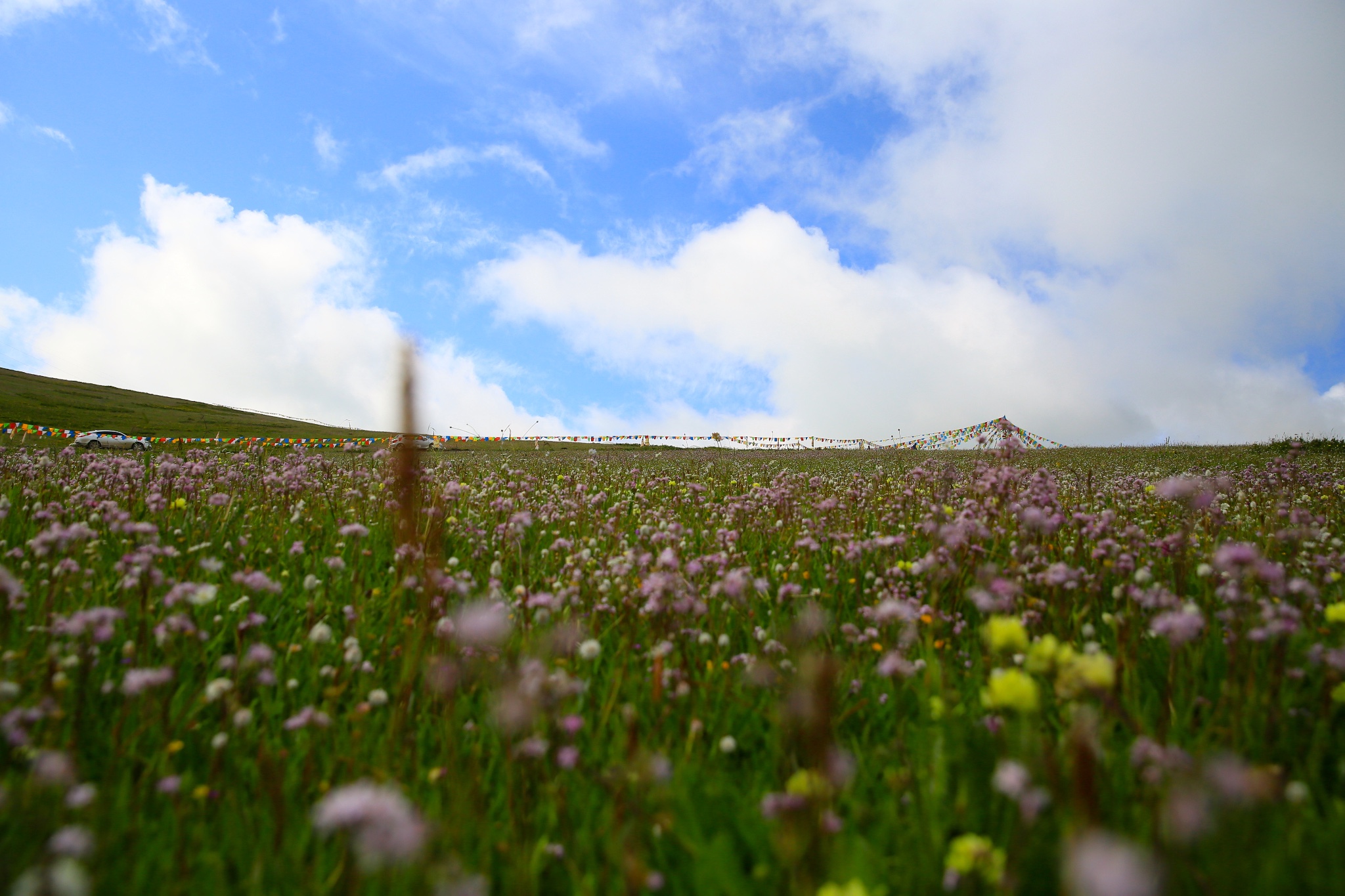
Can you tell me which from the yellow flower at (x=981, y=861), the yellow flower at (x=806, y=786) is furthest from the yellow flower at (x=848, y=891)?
the yellow flower at (x=981, y=861)

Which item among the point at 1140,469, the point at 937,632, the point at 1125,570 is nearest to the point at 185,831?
the point at 937,632

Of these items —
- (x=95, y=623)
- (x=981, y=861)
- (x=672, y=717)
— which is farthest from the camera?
(x=672, y=717)

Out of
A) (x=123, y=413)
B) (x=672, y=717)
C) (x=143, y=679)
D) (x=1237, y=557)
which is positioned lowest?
(x=672, y=717)

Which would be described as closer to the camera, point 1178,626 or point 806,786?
point 806,786

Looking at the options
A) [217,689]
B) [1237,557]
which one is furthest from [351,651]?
[1237,557]

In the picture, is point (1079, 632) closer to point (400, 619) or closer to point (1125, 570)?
point (1125, 570)

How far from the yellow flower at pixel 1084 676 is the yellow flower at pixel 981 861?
1.52 ft

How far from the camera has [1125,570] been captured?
437 centimetres

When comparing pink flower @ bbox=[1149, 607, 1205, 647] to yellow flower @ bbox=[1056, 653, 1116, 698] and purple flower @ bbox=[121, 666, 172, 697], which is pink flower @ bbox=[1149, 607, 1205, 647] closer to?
yellow flower @ bbox=[1056, 653, 1116, 698]

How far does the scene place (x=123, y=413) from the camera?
8800 cm

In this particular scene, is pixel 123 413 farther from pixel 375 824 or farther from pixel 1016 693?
pixel 1016 693

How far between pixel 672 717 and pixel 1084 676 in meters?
1.64

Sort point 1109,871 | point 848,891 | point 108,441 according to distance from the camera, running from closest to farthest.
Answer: point 1109,871, point 848,891, point 108,441

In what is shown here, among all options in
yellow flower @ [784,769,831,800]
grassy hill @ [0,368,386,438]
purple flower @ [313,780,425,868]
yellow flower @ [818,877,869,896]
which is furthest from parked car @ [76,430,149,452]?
yellow flower @ [818,877,869,896]
